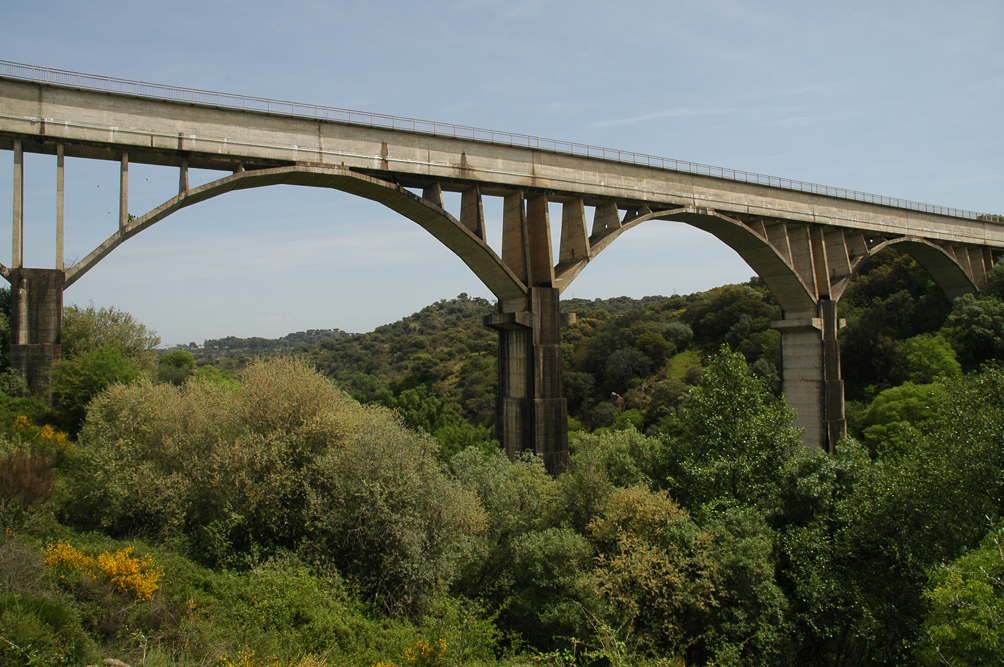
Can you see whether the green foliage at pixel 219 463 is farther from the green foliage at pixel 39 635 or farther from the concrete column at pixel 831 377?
the concrete column at pixel 831 377

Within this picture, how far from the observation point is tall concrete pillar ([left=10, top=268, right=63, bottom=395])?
1302 centimetres

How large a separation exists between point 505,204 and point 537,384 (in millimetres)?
5300

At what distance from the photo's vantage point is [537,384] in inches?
671

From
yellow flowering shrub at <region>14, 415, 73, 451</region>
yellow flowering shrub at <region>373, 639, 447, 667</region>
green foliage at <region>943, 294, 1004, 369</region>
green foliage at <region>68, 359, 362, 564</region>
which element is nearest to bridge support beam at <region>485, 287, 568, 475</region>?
green foliage at <region>68, 359, 362, 564</region>

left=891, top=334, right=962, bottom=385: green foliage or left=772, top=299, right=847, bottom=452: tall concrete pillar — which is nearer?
left=772, top=299, right=847, bottom=452: tall concrete pillar

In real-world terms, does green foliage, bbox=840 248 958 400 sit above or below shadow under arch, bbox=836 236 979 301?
below

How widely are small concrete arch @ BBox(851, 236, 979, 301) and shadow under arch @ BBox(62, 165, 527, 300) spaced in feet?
65.0

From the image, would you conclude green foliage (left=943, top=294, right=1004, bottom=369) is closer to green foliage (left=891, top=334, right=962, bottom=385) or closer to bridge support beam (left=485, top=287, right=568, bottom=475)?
green foliage (left=891, top=334, right=962, bottom=385)

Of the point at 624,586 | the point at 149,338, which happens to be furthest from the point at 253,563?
the point at 149,338

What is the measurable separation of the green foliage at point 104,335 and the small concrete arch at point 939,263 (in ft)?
102

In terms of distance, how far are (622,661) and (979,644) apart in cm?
450

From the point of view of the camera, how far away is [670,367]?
5222cm

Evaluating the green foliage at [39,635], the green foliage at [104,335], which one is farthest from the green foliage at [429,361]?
the green foliage at [39,635]

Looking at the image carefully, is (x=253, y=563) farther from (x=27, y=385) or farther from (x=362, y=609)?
(x=27, y=385)
